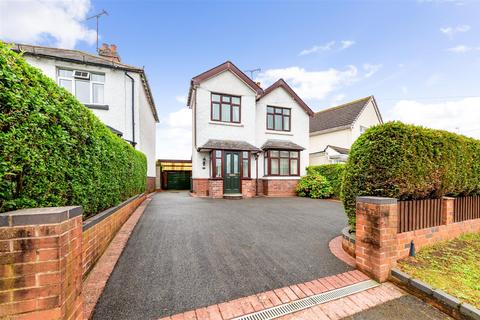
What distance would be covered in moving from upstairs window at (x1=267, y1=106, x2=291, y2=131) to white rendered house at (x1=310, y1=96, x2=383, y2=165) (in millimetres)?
4782

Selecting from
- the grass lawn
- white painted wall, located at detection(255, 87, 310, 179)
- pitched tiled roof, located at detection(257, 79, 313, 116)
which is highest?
pitched tiled roof, located at detection(257, 79, 313, 116)

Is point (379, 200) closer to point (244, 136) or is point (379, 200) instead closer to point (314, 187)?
point (314, 187)

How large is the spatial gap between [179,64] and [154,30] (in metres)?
3.76

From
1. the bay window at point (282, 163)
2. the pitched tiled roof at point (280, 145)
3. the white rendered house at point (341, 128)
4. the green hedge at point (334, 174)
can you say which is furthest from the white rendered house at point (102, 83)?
the white rendered house at point (341, 128)

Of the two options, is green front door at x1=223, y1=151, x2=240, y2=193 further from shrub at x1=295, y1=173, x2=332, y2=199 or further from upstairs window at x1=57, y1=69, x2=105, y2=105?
upstairs window at x1=57, y1=69, x2=105, y2=105

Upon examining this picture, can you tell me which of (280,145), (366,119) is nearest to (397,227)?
(280,145)

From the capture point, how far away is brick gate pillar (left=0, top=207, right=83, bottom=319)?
134cm

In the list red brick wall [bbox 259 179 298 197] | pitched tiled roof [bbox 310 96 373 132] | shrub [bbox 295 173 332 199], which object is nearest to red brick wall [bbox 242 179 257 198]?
red brick wall [bbox 259 179 298 197]

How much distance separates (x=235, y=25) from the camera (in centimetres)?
1148

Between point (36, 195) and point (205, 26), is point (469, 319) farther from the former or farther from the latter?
point (205, 26)

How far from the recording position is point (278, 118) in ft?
45.6

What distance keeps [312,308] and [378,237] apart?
144 centimetres

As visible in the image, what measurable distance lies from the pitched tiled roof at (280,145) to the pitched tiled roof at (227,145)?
105 centimetres

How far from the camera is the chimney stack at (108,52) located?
12327 mm
